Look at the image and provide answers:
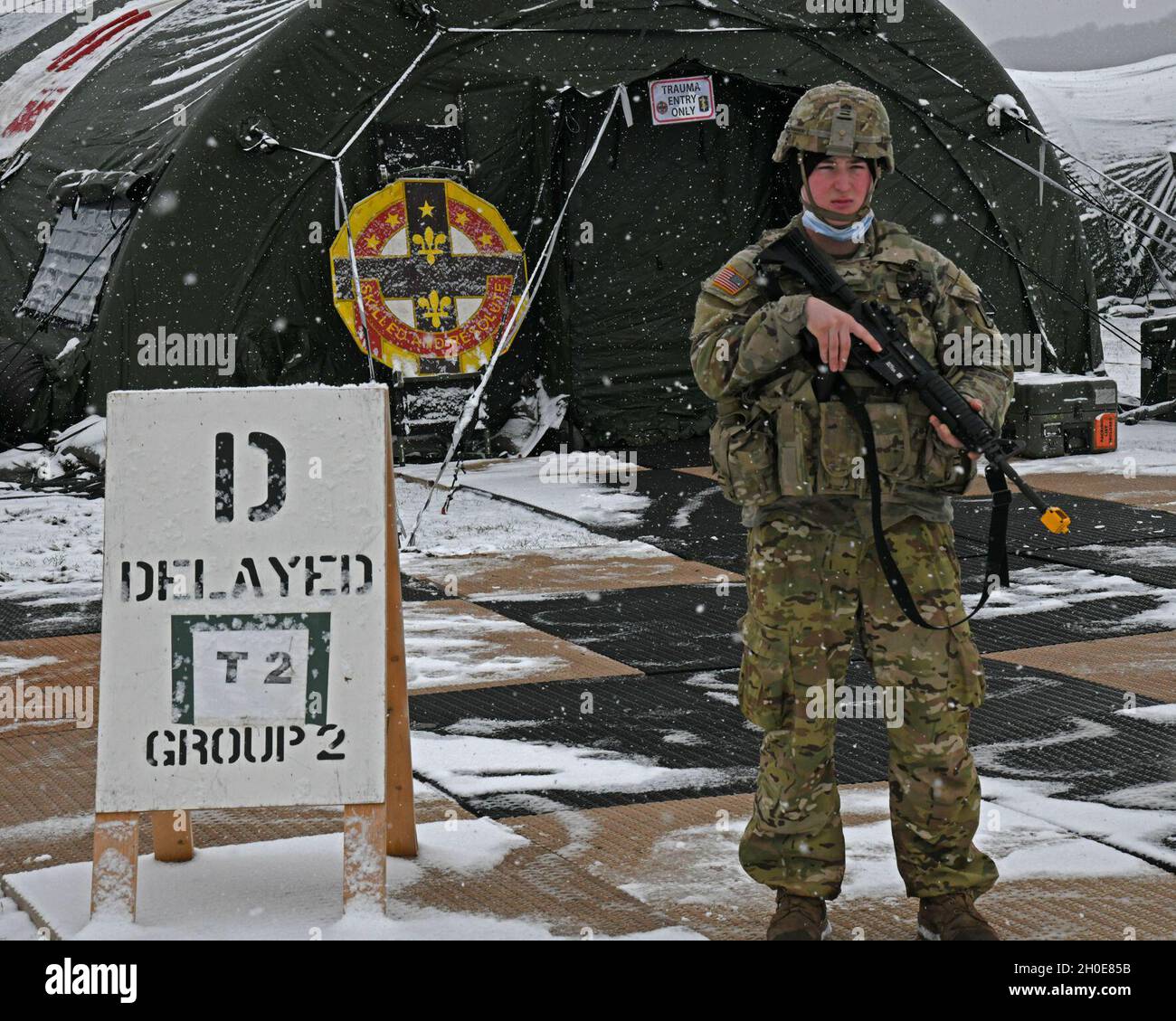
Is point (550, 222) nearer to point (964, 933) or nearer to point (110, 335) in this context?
point (110, 335)

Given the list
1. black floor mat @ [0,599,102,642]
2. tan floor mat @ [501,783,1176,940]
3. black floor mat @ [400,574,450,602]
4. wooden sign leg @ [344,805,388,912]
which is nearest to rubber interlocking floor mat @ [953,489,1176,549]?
black floor mat @ [400,574,450,602]

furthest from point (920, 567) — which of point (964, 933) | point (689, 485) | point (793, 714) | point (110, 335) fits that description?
point (110, 335)

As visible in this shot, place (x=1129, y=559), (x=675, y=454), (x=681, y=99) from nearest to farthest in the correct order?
(x=1129, y=559) → (x=681, y=99) → (x=675, y=454)

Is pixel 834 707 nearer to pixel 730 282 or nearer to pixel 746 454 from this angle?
pixel 746 454

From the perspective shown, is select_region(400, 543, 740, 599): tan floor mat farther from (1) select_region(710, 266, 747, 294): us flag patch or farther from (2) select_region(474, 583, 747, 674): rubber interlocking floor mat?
(1) select_region(710, 266, 747, 294): us flag patch

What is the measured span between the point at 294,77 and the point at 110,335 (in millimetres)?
1864

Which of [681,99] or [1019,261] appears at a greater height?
[681,99]

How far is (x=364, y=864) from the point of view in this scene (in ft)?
12.0

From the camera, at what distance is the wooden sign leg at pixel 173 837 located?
13.4 ft

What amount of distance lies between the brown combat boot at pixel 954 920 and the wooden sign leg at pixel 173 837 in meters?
1.72

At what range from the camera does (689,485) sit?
33.8 feet

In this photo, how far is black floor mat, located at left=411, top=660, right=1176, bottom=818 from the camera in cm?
485

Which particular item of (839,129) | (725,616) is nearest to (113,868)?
(839,129)

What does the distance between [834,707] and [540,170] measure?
7.99m
